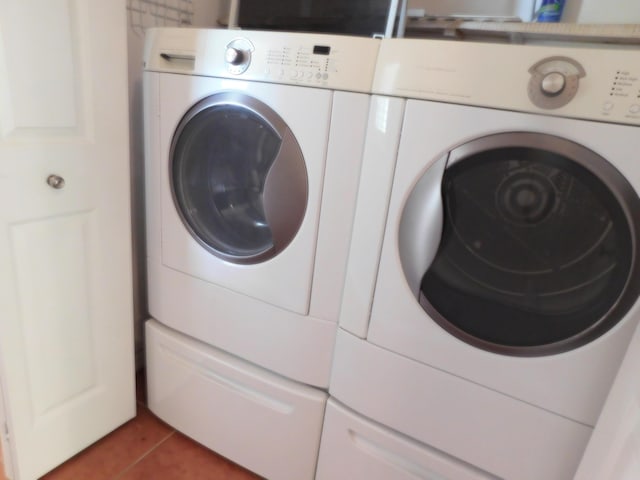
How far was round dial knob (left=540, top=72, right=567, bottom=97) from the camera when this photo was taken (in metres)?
0.67

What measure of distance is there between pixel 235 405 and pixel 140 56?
1.07m

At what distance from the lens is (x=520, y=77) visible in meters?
0.71

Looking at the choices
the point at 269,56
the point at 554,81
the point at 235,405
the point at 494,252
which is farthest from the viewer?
the point at 235,405

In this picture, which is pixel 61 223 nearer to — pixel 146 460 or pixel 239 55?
pixel 239 55

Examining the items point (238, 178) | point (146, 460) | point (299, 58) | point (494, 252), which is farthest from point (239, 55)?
point (146, 460)

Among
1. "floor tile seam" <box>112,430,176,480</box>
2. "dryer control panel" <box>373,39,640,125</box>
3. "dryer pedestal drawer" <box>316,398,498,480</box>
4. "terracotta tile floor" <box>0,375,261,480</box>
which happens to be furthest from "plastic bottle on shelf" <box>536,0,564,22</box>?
"floor tile seam" <box>112,430,176,480</box>

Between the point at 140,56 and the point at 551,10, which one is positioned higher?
the point at 551,10

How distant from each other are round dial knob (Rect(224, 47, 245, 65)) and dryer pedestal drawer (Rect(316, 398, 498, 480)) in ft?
2.70

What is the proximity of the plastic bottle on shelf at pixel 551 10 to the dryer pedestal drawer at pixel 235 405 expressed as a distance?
120cm

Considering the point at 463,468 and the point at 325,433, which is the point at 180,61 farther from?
the point at 463,468

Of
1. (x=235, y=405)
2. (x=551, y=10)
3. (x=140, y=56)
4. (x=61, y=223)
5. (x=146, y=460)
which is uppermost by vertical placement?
(x=551, y=10)

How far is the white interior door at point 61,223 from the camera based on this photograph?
0.90 m

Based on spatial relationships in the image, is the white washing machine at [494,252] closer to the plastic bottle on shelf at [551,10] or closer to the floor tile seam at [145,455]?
the plastic bottle on shelf at [551,10]

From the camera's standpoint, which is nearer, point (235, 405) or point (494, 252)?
point (494, 252)
